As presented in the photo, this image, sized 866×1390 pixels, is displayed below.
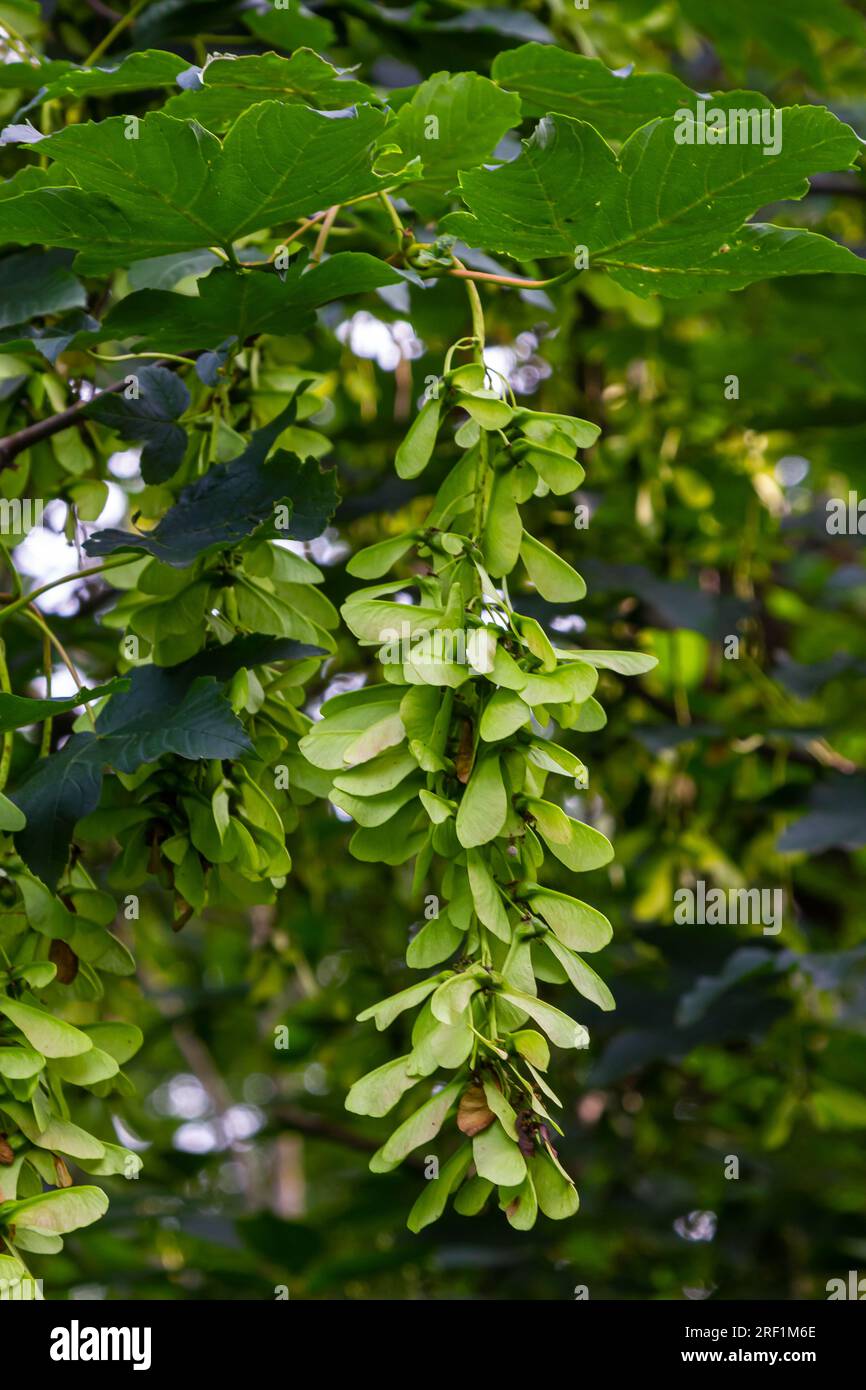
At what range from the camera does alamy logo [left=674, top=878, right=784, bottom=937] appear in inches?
83.4

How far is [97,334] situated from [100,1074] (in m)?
0.60

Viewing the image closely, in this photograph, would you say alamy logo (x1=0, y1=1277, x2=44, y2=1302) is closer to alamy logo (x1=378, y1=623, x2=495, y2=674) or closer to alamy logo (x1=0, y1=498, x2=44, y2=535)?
alamy logo (x1=378, y1=623, x2=495, y2=674)

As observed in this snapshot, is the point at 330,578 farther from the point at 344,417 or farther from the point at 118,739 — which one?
the point at 344,417

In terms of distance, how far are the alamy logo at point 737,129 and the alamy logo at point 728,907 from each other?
4.46ft

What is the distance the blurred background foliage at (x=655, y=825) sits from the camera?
199cm

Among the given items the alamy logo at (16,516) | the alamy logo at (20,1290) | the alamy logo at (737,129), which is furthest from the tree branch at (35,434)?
the alamy logo at (20,1290)

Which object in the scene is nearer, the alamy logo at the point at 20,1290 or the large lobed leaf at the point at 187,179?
the alamy logo at the point at 20,1290
